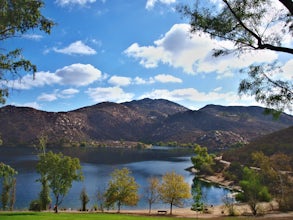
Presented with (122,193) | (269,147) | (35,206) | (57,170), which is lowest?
(35,206)

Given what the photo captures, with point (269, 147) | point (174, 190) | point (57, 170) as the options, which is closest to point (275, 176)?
point (174, 190)

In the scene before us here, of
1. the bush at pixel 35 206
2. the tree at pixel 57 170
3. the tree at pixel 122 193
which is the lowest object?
the bush at pixel 35 206

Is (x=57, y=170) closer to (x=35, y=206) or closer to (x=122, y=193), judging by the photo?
(x=35, y=206)

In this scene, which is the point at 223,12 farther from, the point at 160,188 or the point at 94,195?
the point at 94,195

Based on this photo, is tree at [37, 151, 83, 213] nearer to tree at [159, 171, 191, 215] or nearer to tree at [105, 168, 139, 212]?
tree at [105, 168, 139, 212]

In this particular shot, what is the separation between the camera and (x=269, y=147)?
11550cm

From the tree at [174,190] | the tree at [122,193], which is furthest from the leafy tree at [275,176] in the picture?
the tree at [122,193]

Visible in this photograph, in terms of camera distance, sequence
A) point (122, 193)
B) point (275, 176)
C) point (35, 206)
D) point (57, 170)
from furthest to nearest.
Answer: point (275, 176) → point (122, 193) → point (35, 206) → point (57, 170)

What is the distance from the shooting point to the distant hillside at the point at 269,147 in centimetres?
11088

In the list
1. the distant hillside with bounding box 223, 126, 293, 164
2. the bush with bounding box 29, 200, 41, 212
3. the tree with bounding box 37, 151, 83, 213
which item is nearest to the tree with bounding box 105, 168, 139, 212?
the tree with bounding box 37, 151, 83, 213

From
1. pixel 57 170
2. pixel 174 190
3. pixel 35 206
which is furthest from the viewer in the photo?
pixel 174 190

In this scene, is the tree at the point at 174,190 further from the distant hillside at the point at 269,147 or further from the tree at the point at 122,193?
the distant hillside at the point at 269,147

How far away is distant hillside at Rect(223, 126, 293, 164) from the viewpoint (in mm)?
110875

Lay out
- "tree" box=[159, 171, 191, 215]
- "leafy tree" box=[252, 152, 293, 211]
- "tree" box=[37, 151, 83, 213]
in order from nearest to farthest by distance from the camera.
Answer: "tree" box=[37, 151, 83, 213] → "tree" box=[159, 171, 191, 215] → "leafy tree" box=[252, 152, 293, 211]
